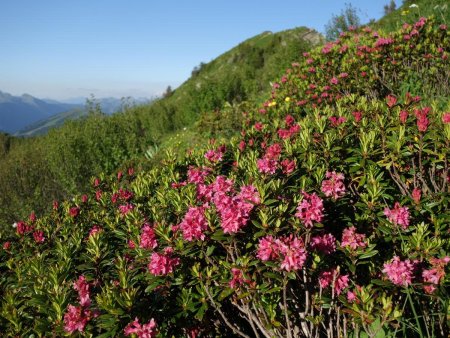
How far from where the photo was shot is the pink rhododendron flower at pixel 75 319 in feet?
6.10

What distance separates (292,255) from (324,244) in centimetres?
38

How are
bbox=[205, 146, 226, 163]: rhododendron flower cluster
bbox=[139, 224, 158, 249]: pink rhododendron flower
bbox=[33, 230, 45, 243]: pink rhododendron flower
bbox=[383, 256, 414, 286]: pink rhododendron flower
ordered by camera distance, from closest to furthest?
1. bbox=[383, 256, 414, 286]: pink rhododendron flower
2. bbox=[139, 224, 158, 249]: pink rhododendron flower
3. bbox=[33, 230, 45, 243]: pink rhododendron flower
4. bbox=[205, 146, 226, 163]: rhododendron flower cluster

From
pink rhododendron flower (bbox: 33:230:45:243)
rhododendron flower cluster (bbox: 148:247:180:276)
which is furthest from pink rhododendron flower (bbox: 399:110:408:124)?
pink rhododendron flower (bbox: 33:230:45:243)

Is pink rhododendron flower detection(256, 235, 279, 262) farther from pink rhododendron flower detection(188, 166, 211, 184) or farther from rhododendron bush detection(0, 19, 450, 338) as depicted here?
pink rhododendron flower detection(188, 166, 211, 184)

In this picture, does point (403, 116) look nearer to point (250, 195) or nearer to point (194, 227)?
point (250, 195)

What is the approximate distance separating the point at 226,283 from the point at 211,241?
0.28m

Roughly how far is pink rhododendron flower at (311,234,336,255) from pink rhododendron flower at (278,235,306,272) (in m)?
0.26

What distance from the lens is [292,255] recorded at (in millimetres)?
1944

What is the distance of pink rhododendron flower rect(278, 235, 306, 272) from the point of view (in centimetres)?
193

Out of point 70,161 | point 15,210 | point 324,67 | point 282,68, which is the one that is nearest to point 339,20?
point 282,68

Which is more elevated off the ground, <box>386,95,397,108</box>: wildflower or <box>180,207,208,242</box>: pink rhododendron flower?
<box>386,95,397,108</box>: wildflower

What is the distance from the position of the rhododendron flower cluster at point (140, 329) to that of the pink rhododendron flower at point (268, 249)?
2.42 feet

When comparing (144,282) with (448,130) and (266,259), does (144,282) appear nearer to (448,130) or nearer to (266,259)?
(266,259)

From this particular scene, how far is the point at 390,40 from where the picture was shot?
6.11 meters
